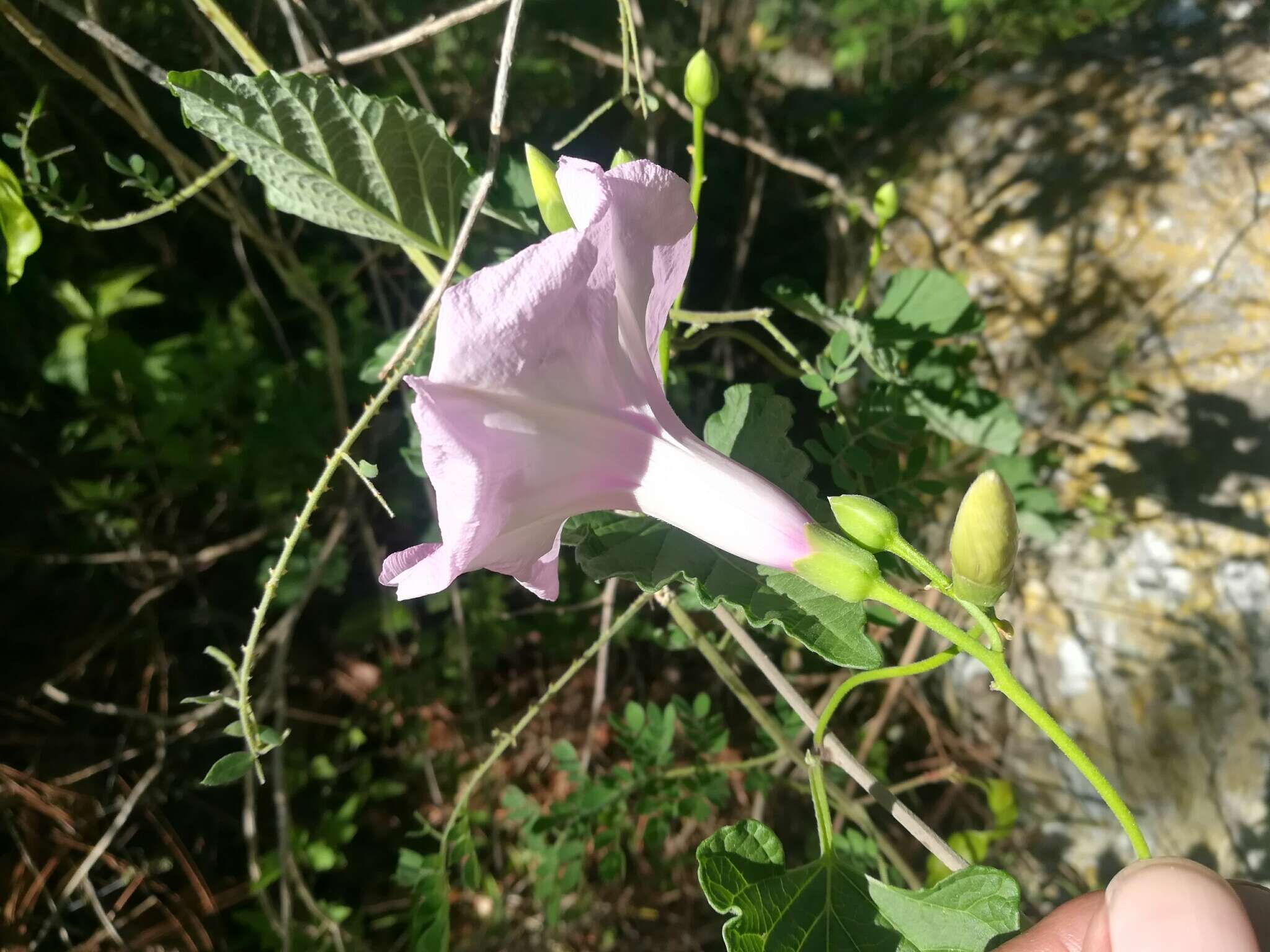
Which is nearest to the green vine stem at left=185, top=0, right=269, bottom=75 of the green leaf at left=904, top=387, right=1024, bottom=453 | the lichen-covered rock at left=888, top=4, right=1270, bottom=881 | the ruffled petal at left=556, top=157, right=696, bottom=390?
the ruffled petal at left=556, top=157, right=696, bottom=390

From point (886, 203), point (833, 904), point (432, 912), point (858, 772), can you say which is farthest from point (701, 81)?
point (432, 912)

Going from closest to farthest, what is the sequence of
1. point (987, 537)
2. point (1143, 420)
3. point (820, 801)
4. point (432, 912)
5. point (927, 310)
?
point (987, 537) < point (820, 801) < point (432, 912) < point (927, 310) < point (1143, 420)

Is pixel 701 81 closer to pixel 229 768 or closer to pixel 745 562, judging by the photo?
pixel 745 562

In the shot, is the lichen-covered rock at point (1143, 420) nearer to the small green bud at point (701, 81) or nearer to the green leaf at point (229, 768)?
the small green bud at point (701, 81)

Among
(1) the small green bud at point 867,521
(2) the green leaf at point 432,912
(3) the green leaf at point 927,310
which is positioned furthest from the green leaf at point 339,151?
(2) the green leaf at point 432,912

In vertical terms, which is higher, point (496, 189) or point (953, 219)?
point (496, 189)

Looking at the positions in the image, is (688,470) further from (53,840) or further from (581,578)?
(53,840)

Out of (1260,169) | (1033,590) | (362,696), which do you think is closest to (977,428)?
(1033,590)
